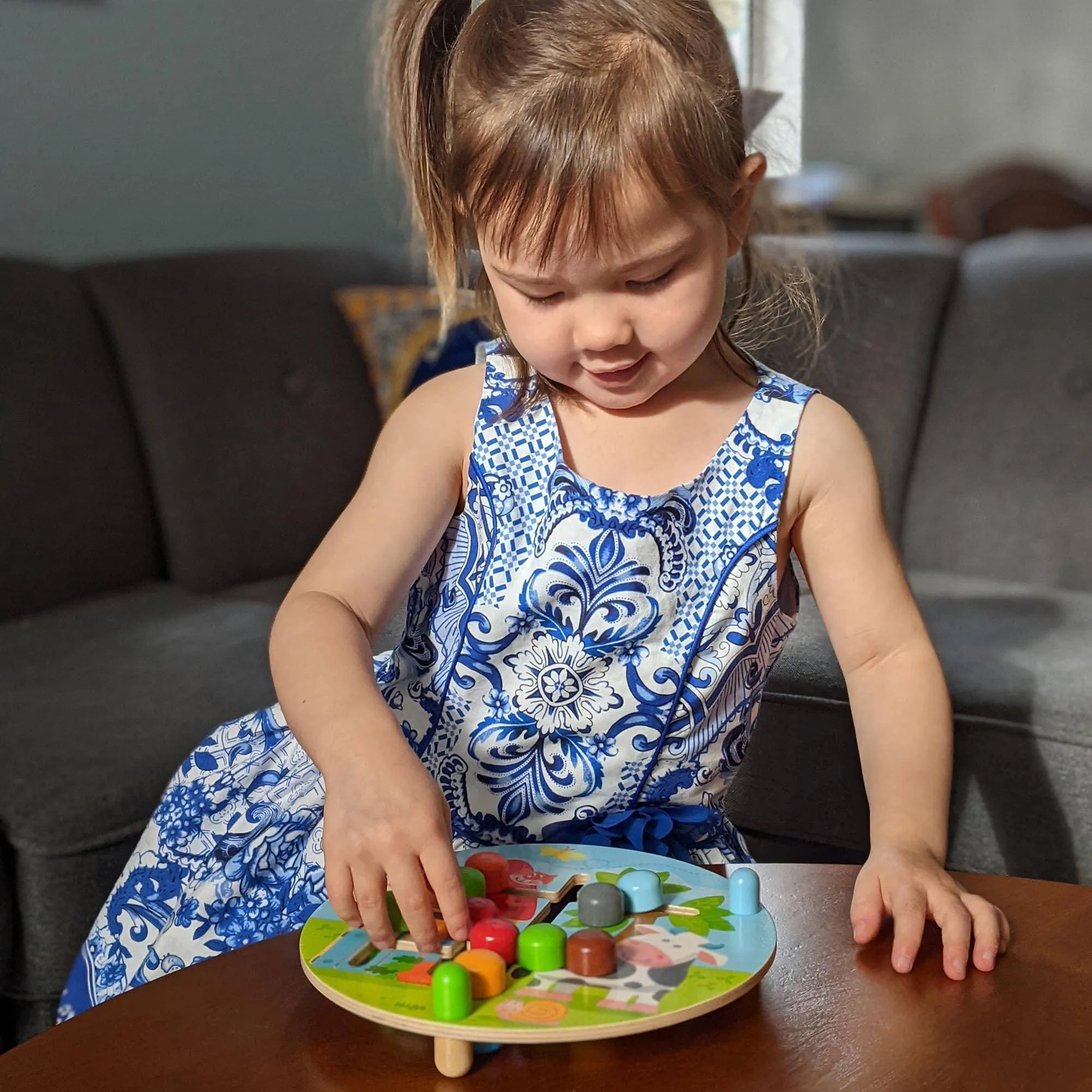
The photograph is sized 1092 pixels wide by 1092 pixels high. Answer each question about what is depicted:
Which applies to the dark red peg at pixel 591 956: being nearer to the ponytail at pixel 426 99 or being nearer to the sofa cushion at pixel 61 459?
the ponytail at pixel 426 99

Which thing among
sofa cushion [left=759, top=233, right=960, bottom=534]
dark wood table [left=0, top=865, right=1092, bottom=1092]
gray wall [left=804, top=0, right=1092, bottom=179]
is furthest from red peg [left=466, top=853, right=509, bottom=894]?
gray wall [left=804, top=0, right=1092, bottom=179]

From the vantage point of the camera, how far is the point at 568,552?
3.25 feet

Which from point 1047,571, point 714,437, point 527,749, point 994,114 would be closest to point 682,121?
point 714,437

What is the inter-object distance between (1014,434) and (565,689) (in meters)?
1.13

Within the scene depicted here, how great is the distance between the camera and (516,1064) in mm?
634

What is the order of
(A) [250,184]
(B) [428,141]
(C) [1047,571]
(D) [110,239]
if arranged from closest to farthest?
(B) [428,141] → (C) [1047,571] → (D) [110,239] → (A) [250,184]

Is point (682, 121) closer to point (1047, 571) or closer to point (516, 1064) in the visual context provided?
point (516, 1064)

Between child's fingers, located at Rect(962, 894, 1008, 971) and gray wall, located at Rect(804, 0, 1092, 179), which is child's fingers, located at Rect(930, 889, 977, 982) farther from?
gray wall, located at Rect(804, 0, 1092, 179)

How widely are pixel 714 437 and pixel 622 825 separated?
0.29 metres

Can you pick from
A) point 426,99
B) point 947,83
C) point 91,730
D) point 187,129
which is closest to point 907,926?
point 426,99

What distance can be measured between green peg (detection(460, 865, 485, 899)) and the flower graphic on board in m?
0.26

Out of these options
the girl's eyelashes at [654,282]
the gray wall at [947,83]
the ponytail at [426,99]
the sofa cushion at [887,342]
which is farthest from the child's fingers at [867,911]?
the gray wall at [947,83]

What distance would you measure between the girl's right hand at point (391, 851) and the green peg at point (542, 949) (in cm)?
4

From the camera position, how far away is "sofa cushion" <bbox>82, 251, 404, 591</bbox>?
6.57 feet
